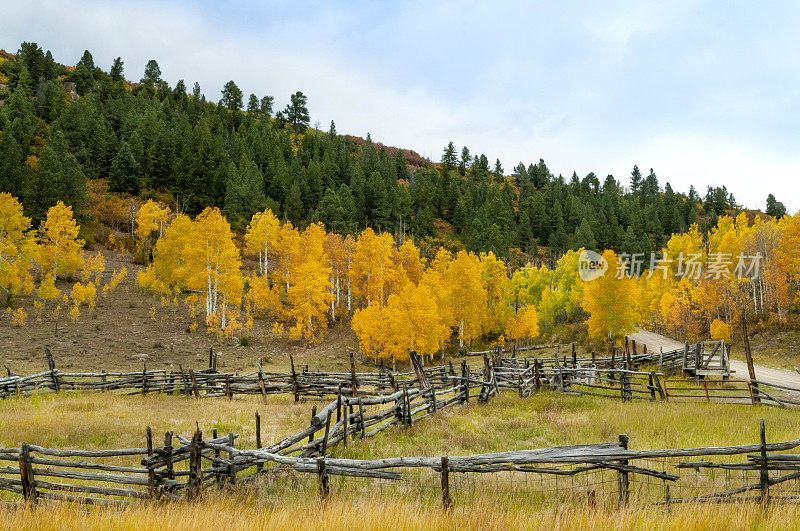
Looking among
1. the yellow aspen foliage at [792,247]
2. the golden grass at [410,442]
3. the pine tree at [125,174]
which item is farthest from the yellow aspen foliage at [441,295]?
the pine tree at [125,174]

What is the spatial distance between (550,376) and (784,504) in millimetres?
15183

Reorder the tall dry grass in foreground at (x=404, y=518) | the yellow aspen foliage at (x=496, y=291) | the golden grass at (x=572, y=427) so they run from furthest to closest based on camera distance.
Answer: the yellow aspen foliage at (x=496, y=291), the golden grass at (x=572, y=427), the tall dry grass in foreground at (x=404, y=518)

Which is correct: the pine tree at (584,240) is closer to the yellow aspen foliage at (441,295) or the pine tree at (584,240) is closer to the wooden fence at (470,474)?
the yellow aspen foliage at (441,295)

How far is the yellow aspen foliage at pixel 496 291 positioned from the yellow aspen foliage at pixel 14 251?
40626 mm

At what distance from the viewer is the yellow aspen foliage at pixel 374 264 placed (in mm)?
43281

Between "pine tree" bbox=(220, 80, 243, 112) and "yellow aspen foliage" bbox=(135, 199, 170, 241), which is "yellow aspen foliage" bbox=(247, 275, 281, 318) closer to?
"yellow aspen foliage" bbox=(135, 199, 170, 241)

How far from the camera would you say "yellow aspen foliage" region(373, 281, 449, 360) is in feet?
109

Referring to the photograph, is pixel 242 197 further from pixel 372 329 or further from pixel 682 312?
pixel 682 312

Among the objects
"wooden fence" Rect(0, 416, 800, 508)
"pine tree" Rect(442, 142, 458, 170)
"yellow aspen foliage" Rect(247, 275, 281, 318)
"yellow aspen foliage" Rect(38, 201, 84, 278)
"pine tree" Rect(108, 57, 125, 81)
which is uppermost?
"pine tree" Rect(108, 57, 125, 81)

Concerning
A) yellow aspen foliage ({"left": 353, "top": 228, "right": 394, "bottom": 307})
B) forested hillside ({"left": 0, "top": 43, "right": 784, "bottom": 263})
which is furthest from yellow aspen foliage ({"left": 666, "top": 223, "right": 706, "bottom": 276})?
yellow aspen foliage ({"left": 353, "top": 228, "right": 394, "bottom": 307})

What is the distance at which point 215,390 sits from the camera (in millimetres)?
22078

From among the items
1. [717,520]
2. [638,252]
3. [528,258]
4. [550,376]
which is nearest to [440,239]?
[528,258]

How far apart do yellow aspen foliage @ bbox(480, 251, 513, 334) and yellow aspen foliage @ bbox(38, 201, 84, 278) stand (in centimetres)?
3832

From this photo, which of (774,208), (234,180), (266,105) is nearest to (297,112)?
(266,105)
